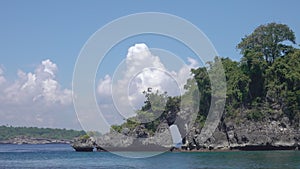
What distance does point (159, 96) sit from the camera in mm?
74500

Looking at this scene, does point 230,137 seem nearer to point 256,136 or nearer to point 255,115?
point 256,136

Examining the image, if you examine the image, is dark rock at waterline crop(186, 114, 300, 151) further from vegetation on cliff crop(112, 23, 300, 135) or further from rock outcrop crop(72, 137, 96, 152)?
rock outcrop crop(72, 137, 96, 152)

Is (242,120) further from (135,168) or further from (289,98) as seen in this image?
(135,168)

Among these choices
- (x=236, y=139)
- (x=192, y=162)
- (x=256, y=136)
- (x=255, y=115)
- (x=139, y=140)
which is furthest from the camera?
(x=139, y=140)

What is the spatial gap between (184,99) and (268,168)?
3617 centimetres

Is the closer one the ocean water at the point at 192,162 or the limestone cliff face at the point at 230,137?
the ocean water at the point at 192,162

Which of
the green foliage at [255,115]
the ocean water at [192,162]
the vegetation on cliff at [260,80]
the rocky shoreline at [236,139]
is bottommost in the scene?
the ocean water at [192,162]

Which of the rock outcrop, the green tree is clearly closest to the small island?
the green tree

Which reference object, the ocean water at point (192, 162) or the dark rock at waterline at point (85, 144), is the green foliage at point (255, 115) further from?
the dark rock at waterline at point (85, 144)

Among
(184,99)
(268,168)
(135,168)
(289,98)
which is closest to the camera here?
(268,168)

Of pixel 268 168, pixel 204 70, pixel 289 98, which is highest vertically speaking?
pixel 204 70

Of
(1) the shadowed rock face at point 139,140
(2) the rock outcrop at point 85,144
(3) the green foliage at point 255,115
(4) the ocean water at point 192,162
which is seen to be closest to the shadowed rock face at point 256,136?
(3) the green foliage at point 255,115

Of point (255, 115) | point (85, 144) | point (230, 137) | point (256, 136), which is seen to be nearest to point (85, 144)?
point (85, 144)

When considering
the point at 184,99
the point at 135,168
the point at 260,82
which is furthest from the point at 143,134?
the point at 135,168
